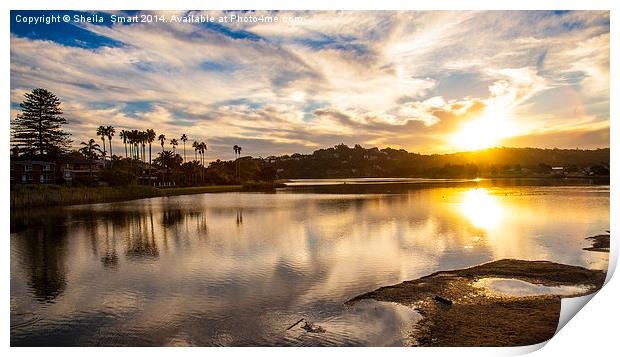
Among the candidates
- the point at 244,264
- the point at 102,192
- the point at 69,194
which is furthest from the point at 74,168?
the point at 244,264

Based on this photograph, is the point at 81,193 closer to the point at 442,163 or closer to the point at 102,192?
the point at 102,192

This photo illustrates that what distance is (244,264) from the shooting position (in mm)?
9859

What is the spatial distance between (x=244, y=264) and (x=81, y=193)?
1149 centimetres

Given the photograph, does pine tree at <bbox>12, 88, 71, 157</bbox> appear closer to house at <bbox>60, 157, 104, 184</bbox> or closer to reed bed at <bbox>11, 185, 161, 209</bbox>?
reed bed at <bbox>11, 185, 161, 209</bbox>

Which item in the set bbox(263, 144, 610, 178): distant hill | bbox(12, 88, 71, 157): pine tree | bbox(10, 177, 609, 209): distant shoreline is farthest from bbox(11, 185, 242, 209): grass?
bbox(263, 144, 610, 178): distant hill

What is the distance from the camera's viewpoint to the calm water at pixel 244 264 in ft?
21.4

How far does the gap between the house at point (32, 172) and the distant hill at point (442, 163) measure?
6900 mm

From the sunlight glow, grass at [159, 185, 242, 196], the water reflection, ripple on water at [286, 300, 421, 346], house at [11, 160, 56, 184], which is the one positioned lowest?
ripple on water at [286, 300, 421, 346]

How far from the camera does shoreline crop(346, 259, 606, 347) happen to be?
6266 millimetres

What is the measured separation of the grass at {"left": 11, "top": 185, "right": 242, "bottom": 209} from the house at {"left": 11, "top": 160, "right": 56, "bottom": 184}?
0.64 ft

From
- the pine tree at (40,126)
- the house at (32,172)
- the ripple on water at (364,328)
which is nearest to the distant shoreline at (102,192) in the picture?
the house at (32,172)
